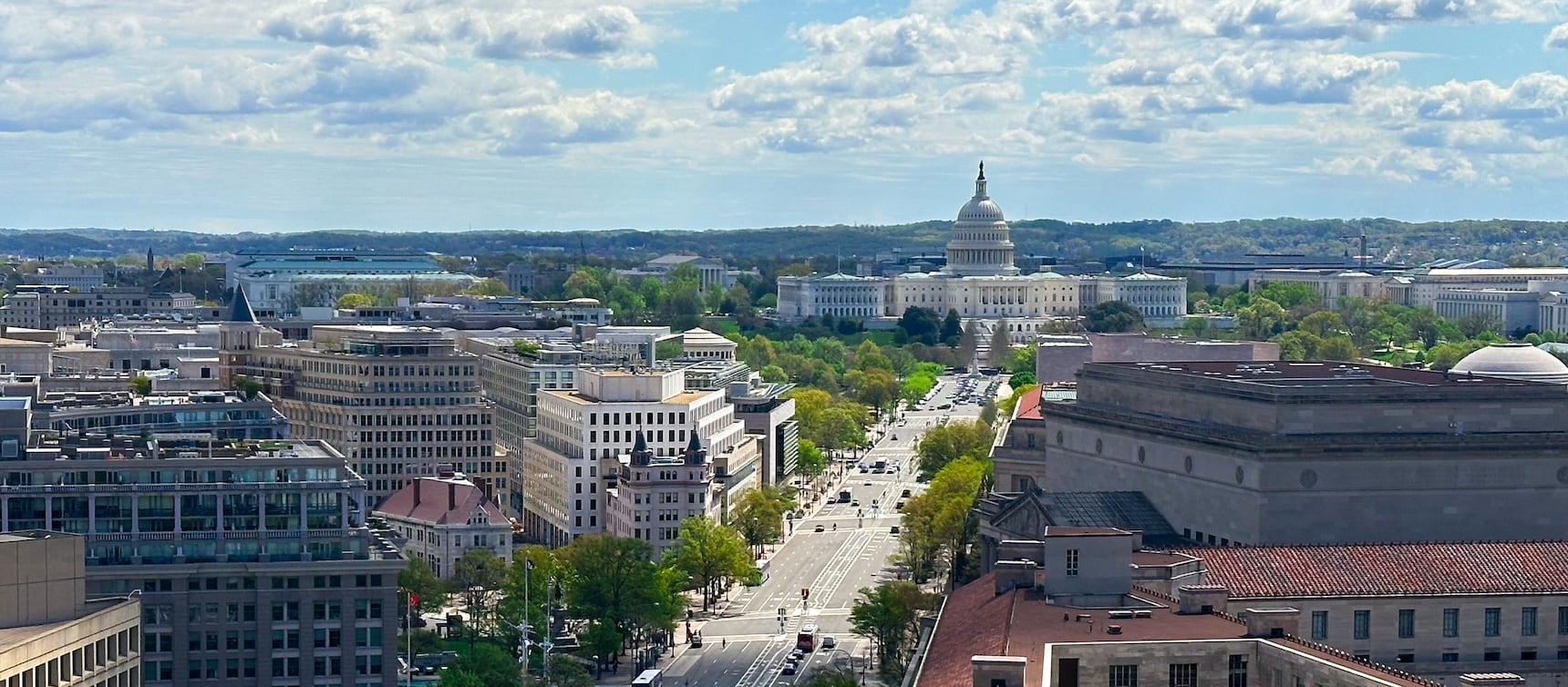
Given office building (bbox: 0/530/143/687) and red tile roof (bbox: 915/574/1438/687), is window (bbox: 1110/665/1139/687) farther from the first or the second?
office building (bbox: 0/530/143/687)

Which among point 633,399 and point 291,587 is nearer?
point 291,587

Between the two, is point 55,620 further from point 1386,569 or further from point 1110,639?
point 1386,569

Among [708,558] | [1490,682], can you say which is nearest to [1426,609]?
[1490,682]

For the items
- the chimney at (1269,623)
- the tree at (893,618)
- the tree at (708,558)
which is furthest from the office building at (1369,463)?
the tree at (708,558)

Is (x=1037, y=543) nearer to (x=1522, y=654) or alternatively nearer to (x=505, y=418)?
(x=1522, y=654)

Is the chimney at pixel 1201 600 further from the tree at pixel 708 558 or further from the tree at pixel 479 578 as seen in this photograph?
the tree at pixel 708 558

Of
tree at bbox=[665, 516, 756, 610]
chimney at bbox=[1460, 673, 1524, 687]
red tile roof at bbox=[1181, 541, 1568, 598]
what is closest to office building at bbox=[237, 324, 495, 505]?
tree at bbox=[665, 516, 756, 610]

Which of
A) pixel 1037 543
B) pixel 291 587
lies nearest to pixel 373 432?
pixel 291 587
